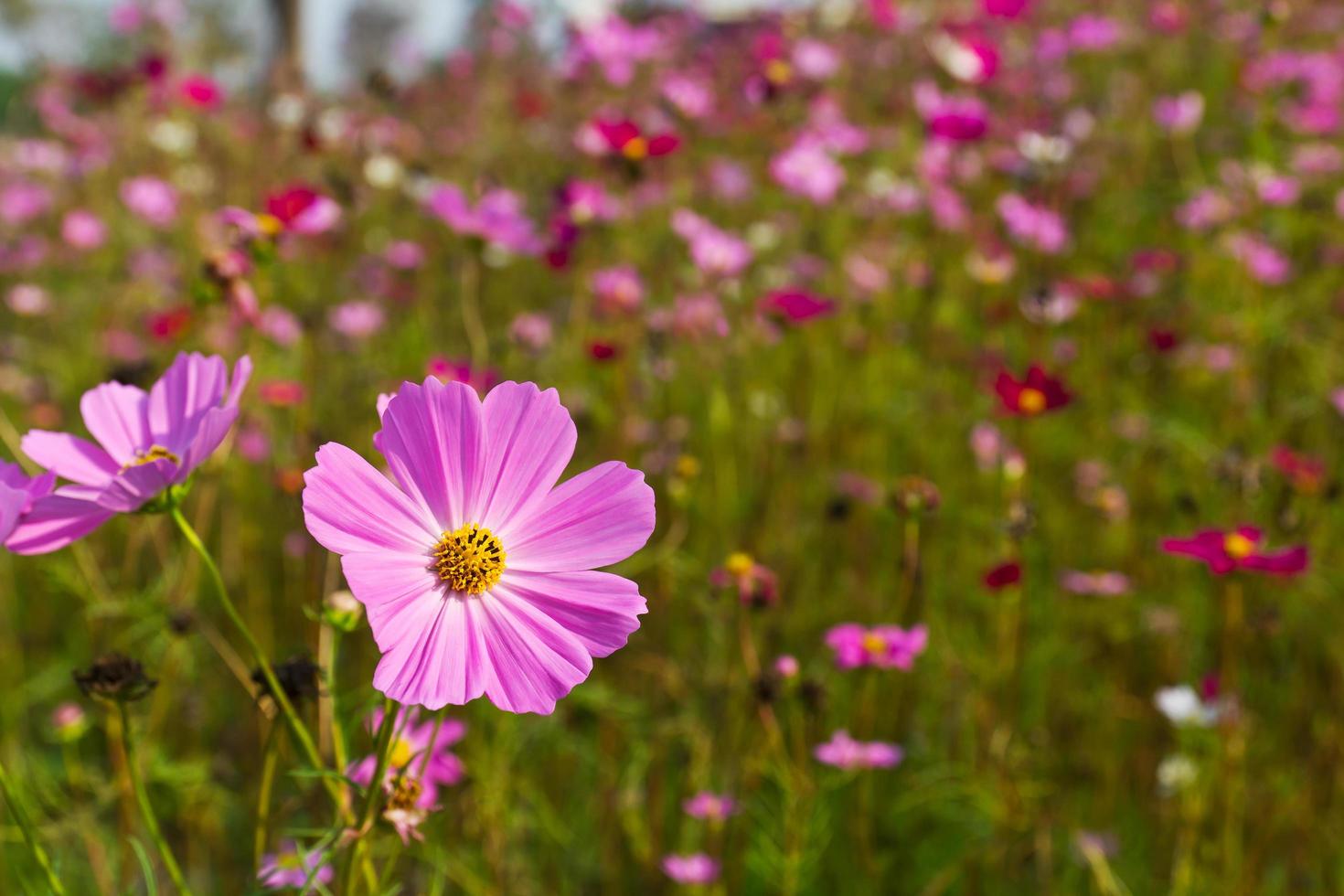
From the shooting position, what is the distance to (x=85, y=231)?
10.6 feet


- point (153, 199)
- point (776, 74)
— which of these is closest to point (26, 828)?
point (776, 74)

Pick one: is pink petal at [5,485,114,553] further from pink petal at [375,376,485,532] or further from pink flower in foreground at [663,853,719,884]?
pink flower in foreground at [663,853,719,884]

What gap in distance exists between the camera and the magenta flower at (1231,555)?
0.99 meters

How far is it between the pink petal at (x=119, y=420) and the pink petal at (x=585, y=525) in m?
0.25

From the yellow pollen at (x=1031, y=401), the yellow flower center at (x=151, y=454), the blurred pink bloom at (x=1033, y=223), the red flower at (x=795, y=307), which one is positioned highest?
the yellow flower center at (x=151, y=454)

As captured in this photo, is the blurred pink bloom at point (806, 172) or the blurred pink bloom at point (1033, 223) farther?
the blurred pink bloom at point (806, 172)

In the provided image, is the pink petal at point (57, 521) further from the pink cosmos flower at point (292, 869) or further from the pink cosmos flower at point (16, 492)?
the pink cosmos flower at point (292, 869)

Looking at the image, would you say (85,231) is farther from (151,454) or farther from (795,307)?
(151,454)

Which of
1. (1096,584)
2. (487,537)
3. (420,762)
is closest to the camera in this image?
(487,537)

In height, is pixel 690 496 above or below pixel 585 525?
below

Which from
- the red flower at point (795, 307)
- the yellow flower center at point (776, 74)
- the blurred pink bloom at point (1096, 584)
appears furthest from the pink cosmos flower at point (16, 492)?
the yellow flower center at point (776, 74)

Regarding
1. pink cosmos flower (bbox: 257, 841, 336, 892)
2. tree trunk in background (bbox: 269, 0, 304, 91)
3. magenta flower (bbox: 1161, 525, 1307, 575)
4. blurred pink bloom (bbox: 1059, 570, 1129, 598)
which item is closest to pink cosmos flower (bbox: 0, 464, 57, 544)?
pink cosmos flower (bbox: 257, 841, 336, 892)

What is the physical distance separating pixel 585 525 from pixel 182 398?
284mm

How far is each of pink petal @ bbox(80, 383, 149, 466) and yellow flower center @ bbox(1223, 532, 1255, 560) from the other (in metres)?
0.94
